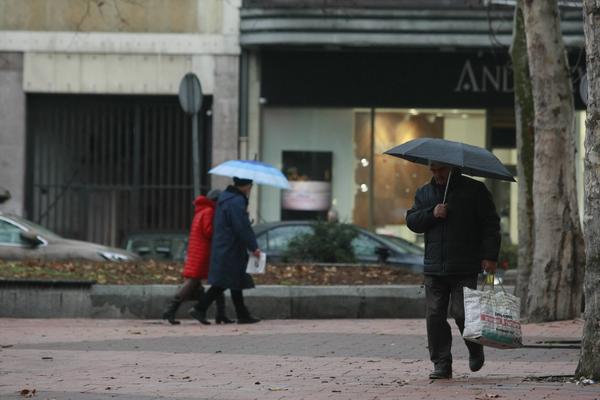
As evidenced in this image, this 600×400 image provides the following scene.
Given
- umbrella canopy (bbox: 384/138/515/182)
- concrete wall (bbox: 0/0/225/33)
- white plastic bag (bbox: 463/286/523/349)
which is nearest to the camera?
white plastic bag (bbox: 463/286/523/349)

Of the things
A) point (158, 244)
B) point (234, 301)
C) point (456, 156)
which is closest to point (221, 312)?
point (234, 301)

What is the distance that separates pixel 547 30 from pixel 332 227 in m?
6.00

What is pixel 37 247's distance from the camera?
22109 mm

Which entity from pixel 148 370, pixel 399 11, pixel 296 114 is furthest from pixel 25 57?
pixel 148 370

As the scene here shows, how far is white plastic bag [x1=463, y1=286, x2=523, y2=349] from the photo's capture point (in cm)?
981

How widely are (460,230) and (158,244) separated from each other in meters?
14.6


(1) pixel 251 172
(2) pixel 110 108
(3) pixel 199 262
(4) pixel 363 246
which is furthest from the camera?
(2) pixel 110 108

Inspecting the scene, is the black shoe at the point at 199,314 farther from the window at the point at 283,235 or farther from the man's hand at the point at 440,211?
the man's hand at the point at 440,211

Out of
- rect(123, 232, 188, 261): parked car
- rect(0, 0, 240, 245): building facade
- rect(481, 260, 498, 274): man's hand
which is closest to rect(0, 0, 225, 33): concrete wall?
rect(0, 0, 240, 245): building facade

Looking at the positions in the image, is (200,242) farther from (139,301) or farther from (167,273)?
(167,273)

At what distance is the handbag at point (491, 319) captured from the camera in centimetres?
981

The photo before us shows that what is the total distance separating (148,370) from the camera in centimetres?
1123

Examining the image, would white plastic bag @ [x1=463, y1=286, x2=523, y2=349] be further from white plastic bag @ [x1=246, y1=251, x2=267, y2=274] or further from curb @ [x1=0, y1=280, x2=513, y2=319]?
curb @ [x1=0, y1=280, x2=513, y2=319]

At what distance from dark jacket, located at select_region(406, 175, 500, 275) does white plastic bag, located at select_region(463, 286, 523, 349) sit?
14.7 inches
